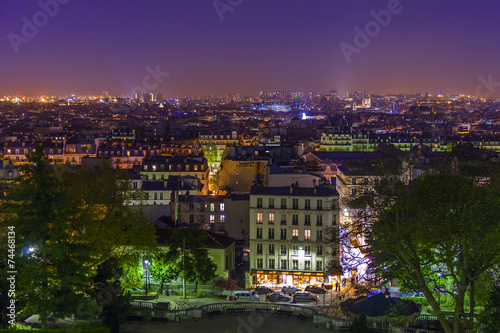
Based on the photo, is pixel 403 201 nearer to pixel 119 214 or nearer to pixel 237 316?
pixel 237 316

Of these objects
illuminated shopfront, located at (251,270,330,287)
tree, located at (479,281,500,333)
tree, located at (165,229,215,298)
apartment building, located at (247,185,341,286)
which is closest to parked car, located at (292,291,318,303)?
illuminated shopfront, located at (251,270,330,287)

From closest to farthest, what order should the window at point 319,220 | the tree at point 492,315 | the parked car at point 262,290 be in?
the tree at point 492,315 < the parked car at point 262,290 < the window at point 319,220

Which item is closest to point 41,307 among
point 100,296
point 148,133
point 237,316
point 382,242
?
point 100,296

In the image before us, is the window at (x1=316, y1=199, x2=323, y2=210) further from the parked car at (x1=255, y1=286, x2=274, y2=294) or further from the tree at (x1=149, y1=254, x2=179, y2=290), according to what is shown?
the tree at (x1=149, y1=254, x2=179, y2=290)

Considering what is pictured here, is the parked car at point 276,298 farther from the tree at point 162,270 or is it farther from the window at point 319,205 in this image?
the window at point 319,205

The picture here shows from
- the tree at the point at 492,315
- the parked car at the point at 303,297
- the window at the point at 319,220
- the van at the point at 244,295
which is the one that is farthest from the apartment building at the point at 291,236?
the tree at the point at 492,315

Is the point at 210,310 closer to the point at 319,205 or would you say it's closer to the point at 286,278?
the point at 286,278

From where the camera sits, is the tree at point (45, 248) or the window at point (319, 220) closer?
the tree at point (45, 248)

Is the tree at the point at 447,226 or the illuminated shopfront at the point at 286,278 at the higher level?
the tree at the point at 447,226
